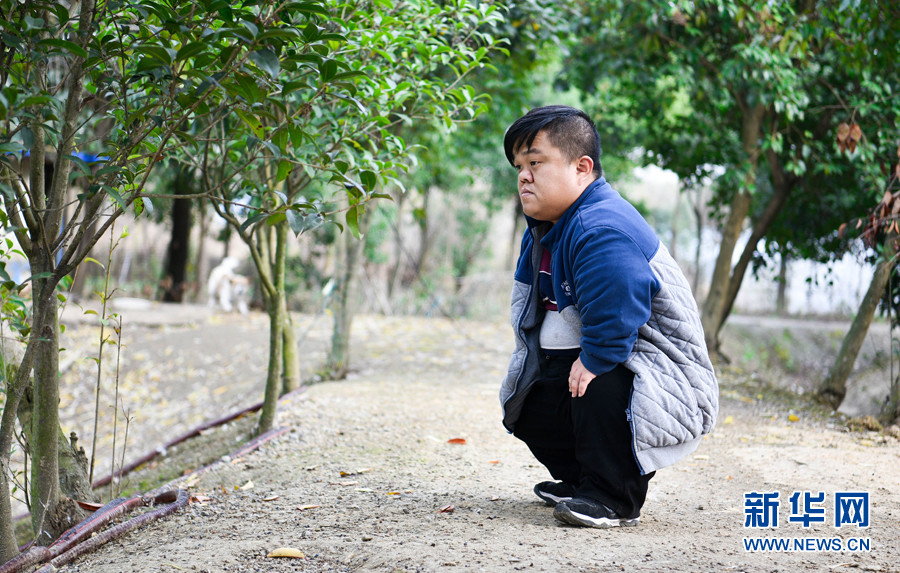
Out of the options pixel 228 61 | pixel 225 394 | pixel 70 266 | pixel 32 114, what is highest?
pixel 228 61

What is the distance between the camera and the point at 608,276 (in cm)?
227

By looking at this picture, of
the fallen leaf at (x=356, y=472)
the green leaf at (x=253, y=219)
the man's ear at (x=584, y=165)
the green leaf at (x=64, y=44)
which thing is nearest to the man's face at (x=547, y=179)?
the man's ear at (x=584, y=165)

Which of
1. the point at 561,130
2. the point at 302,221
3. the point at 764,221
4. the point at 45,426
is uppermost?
the point at 764,221

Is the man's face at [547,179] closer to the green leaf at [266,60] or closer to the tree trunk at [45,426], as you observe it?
the green leaf at [266,60]

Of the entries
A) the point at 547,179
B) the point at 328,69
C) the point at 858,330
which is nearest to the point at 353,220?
the point at 328,69

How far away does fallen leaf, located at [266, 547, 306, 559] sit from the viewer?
94.3 inches

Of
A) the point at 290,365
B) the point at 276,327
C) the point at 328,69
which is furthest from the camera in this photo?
the point at 290,365

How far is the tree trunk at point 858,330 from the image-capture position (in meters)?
5.20

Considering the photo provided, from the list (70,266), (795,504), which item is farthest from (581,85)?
(70,266)

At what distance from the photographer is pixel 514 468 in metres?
3.65

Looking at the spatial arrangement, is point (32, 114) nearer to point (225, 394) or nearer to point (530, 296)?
point (530, 296)

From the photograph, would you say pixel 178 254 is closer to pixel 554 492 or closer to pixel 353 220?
pixel 353 220

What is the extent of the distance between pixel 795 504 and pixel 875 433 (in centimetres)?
233

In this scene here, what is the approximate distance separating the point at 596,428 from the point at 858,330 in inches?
162
